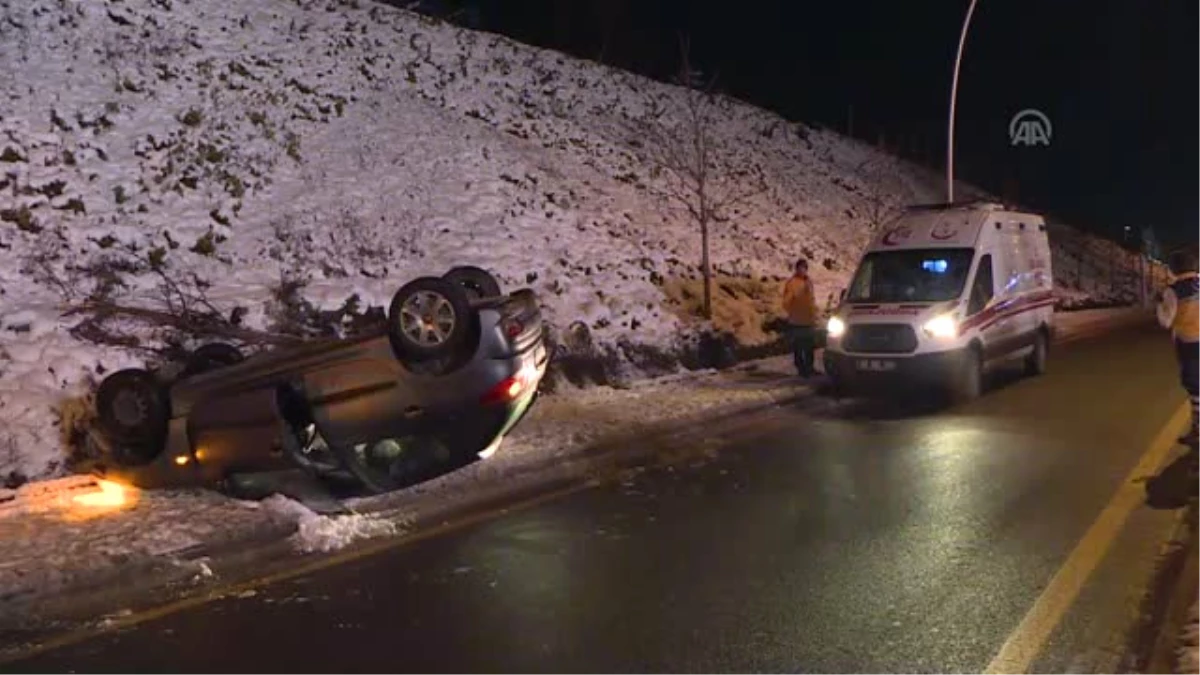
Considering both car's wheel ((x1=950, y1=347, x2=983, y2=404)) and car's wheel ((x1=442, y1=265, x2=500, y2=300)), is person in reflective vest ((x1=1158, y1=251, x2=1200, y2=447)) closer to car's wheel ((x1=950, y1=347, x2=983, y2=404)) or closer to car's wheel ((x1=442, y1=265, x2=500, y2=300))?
car's wheel ((x1=950, y1=347, x2=983, y2=404))

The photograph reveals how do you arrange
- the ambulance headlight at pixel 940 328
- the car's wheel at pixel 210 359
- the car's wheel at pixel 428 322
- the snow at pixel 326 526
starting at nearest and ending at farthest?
1. the snow at pixel 326 526
2. the car's wheel at pixel 428 322
3. the car's wheel at pixel 210 359
4. the ambulance headlight at pixel 940 328

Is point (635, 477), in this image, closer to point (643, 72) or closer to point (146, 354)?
point (146, 354)

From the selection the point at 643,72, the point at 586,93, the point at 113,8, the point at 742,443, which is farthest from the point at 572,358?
the point at 643,72

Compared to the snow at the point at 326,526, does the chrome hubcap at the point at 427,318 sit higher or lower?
higher

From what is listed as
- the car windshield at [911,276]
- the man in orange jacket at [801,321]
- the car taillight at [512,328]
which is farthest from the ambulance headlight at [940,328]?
the car taillight at [512,328]

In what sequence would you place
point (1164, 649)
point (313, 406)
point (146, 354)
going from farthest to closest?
point (146, 354)
point (313, 406)
point (1164, 649)

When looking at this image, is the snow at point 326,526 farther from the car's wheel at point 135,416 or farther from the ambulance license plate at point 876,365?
the ambulance license plate at point 876,365

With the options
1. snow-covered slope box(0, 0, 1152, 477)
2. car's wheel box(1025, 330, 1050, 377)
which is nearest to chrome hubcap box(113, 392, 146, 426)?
snow-covered slope box(0, 0, 1152, 477)

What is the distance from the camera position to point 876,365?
1357cm

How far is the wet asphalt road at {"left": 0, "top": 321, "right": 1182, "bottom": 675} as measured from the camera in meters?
5.07

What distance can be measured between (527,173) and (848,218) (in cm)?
1222

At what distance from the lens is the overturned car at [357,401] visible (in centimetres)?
767

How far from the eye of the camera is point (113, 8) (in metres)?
21.6

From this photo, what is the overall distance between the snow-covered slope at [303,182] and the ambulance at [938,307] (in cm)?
415
